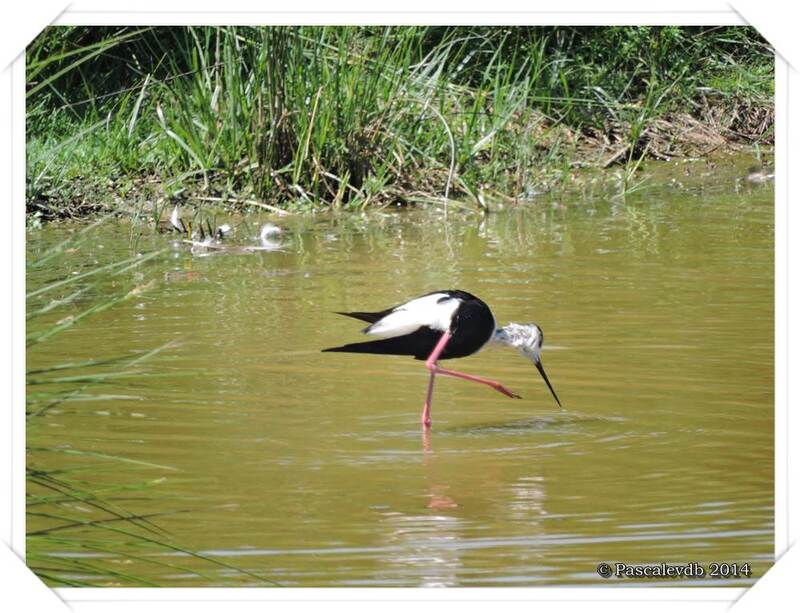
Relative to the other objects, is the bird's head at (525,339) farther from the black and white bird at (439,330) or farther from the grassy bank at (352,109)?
the grassy bank at (352,109)

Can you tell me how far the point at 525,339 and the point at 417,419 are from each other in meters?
0.72

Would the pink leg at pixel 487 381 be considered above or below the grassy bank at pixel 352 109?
below

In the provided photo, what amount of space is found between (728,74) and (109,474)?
24.1ft


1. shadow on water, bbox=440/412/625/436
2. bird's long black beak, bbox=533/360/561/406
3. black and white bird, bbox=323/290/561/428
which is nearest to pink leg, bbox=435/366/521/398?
black and white bird, bbox=323/290/561/428

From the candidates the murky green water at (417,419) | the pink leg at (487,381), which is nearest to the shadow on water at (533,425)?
the murky green water at (417,419)

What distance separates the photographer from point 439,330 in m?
5.09

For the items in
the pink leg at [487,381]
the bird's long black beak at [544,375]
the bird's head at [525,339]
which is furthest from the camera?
the bird's head at [525,339]

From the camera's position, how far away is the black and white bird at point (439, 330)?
198 inches

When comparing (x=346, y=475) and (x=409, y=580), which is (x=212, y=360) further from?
(x=409, y=580)

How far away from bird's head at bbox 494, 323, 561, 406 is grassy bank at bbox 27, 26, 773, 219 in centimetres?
342

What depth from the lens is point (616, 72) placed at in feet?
33.0

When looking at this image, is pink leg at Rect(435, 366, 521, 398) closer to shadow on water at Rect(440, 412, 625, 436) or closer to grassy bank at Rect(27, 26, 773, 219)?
shadow on water at Rect(440, 412, 625, 436)

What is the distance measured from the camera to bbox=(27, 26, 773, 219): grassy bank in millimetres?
8469

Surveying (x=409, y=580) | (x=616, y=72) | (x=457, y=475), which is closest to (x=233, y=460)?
(x=457, y=475)
